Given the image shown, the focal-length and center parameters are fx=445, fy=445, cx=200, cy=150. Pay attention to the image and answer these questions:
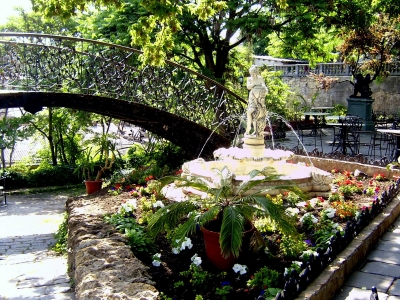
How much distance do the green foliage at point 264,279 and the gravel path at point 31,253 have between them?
2.44 meters

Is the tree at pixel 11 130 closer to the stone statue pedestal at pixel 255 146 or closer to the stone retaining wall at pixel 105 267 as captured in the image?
the stone statue pedestal at pixel 255 146

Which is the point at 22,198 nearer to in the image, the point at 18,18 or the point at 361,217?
the point at 361,217

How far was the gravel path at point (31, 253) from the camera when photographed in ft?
19.0

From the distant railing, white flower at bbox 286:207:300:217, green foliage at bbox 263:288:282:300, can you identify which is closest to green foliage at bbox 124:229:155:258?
green foliage at bbox 263:288:282:300

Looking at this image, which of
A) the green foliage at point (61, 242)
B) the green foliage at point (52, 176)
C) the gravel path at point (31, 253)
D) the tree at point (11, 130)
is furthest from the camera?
the green foliage at point (52, 176)

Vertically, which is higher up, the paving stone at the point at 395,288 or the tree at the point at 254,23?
the tree at the point at 254,23

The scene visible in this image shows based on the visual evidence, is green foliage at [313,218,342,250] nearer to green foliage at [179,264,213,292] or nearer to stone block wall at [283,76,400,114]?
green foliage at [179,264,213,292]

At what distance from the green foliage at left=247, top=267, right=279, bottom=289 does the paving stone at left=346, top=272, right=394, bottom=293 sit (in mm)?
871

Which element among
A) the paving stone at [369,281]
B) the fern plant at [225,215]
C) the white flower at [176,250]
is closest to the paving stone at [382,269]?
the paving stone at [369,281]

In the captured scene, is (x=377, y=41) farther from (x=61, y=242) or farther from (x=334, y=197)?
(x=61, y=242)

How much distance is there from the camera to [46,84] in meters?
9.82

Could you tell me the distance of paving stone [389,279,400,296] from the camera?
4.45 meters

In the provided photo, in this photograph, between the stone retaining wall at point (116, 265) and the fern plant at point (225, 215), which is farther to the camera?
the fern plant at point (225, 215)

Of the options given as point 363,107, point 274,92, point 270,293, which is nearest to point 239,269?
point 270,293
